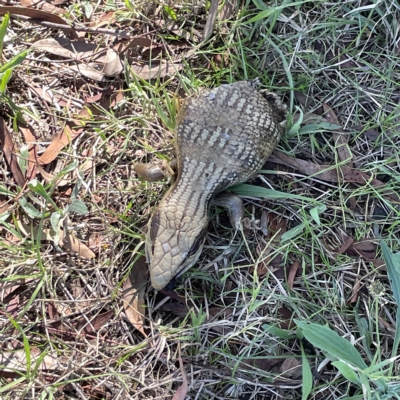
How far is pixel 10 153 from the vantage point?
3795mm

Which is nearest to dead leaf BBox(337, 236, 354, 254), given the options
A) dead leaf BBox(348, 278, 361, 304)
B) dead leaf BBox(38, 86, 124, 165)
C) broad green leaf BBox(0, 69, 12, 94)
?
dead leaf BBox(348, 278, 361, 304)

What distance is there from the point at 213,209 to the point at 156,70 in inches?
48.6

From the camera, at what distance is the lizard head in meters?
3.29

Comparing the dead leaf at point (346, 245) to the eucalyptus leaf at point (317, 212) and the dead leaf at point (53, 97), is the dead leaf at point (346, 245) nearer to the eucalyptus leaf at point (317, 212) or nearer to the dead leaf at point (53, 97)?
the eucalyptus leaf at point (317, 212)

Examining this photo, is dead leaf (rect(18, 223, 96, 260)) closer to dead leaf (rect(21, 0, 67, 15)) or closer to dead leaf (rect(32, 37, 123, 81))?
dead leaf (rect(32, 37, 123, 81))

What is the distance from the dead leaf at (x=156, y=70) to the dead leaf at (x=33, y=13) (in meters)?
0.74

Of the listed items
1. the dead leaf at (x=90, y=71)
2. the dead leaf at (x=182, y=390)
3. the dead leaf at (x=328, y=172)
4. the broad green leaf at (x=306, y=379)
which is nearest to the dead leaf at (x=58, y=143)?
the dead leaf at (x=90, y=71)

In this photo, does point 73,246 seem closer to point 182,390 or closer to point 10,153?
point 10,153

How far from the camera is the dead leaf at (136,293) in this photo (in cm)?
358

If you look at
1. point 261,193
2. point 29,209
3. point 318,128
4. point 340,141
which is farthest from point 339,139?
point 29,209

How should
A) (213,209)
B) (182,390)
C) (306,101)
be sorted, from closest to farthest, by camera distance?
(182,390), (213,209), (306,101)

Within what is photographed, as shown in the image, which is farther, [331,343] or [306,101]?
[306,101]

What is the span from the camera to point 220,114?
3451 millimetres

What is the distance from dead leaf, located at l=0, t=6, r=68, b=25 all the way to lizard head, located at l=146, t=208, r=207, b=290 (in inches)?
74.2
